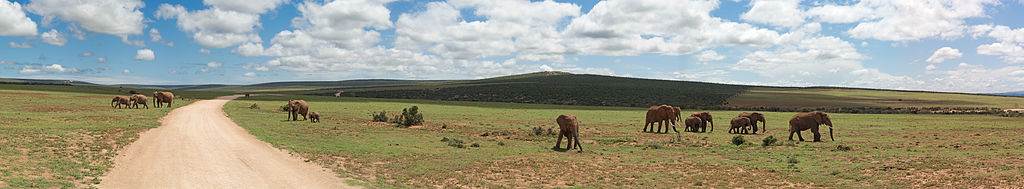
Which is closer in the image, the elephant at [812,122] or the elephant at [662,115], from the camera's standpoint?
the elephant at [812,122]

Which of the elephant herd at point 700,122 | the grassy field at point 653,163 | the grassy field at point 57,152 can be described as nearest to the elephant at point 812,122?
the elephant herd at point 700,122

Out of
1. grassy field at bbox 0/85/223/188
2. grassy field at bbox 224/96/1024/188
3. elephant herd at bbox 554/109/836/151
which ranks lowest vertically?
grassy field at bbox 224/96/1024/188

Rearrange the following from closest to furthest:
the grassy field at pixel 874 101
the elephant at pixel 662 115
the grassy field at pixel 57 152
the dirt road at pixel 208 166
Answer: the grassy field at pixel 57 152 < the dirt road at pixel 208 166 < the elephant at pixel 662 115 < the grassy field at pixel 874 101

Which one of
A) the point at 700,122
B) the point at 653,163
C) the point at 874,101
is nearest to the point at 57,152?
the point at 653,163

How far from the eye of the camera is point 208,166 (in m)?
15.6

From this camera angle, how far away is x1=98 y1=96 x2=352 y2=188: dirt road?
1346 centimetres

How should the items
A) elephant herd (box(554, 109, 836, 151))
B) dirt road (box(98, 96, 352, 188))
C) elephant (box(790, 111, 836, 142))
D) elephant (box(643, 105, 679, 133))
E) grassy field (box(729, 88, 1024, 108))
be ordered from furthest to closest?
1. grassy field (box(729, 88, 1024, 108))
2. elephant (box(643, 105, 679, 133))
3. elephant (box(790, 111, 836, 142))
4. elephant herd (box(554, 109, 836, 151))
5. dirt road (box(98, 96, 352, 188))

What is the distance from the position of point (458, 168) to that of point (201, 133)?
16011 mm

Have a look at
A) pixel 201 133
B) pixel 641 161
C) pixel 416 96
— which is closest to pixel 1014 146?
pixel 641 161

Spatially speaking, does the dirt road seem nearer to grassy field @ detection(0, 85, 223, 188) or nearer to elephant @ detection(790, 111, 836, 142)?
grassy field @ detection(0, 85, 223, 188)

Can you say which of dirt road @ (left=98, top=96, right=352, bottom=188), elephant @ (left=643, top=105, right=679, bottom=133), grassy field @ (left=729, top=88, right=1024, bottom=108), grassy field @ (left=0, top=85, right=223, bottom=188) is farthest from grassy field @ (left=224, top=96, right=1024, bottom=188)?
grassy field @ (left=729, top=88, right=1024, bottom=108)

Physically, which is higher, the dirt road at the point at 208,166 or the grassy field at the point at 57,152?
the grassy field at the point at 57,152

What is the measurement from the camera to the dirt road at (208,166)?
13.5 m

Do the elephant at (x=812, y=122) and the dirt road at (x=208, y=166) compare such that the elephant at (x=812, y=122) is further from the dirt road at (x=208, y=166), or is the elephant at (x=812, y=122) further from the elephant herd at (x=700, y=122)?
the dirt road at (x=208, y=166)
